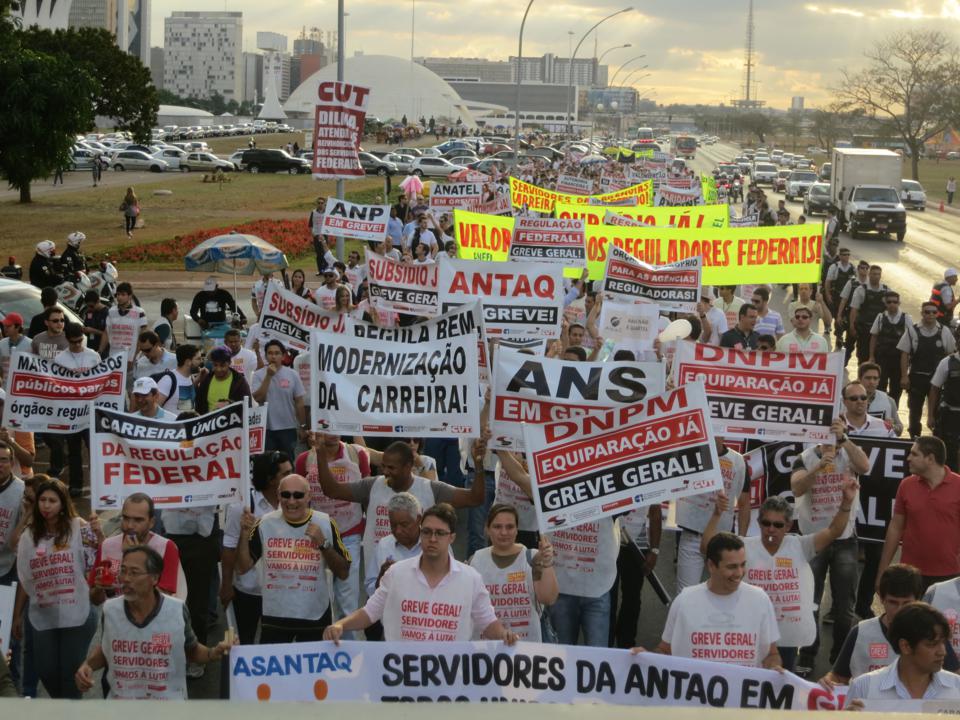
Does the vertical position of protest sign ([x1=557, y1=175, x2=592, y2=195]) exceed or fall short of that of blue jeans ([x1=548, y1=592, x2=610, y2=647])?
it exceeds it

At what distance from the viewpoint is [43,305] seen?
14.3 m

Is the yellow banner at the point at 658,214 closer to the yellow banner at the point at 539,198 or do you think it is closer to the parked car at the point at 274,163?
the yellow banner at the point at 539,198

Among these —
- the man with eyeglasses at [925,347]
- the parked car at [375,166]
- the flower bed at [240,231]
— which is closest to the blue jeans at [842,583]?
the man with eyeglasses at [925,347]

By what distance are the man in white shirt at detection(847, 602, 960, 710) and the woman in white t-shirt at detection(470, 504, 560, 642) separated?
5.80ft

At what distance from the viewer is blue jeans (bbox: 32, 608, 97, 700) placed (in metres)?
6.81

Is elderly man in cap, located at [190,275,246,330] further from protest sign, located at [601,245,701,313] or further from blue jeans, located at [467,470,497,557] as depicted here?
blue jeans, located at [467,470,497,557]

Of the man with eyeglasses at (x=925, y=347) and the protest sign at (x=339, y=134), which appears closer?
the man with eyeglasses at (x=925, y=347)

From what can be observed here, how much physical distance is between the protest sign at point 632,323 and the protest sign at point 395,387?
4.78 m

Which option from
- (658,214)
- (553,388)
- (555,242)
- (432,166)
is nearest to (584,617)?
(553,388)

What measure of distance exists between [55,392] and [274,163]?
6063cm

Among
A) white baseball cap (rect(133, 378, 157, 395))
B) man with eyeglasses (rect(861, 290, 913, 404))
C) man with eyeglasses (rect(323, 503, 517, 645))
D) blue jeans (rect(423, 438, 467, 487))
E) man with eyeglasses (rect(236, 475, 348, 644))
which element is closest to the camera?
man with eyeglasses (rect(323, 503, 517, 645))

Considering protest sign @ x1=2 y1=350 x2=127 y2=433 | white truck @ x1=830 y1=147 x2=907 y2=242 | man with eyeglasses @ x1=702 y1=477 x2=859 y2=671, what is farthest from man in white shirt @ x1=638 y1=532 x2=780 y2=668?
white truck @ x1=830 y1=147 x2=907 y2=242

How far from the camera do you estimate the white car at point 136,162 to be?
68.7 meters

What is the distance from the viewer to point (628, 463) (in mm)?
6707
